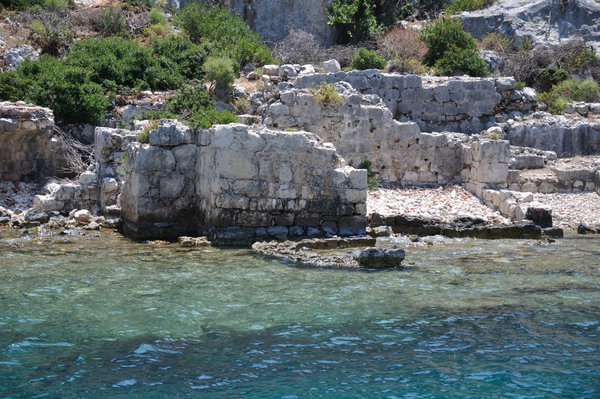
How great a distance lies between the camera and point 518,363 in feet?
18.1

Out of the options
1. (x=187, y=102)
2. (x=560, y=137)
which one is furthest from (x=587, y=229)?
(x=187, y=102)

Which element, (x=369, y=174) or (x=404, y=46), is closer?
(x=369, y=174)

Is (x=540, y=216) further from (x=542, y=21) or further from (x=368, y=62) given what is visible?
(x=542, y=21)

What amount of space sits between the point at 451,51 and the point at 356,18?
5.82 m

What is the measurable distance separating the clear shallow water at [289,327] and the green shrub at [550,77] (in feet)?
45.7

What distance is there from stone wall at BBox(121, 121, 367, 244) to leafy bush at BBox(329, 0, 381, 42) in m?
14.4

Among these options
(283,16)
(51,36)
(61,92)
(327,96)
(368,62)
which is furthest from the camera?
(283,16)

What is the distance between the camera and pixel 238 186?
1109cm

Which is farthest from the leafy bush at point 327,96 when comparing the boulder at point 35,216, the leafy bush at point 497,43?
the leafy bush at point 497,43

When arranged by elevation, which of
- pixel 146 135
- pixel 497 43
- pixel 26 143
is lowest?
pixel 26 143

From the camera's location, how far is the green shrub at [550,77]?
2217 centimetres

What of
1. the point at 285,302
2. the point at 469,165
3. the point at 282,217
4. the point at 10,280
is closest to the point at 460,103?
the point at 469,165

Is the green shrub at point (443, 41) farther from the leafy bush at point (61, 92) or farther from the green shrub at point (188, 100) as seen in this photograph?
the leafy bush at point (61, 92)

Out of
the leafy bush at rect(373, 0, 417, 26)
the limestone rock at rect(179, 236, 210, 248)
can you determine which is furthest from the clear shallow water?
the leafy bush at rect(373, 0, 417, 26)
